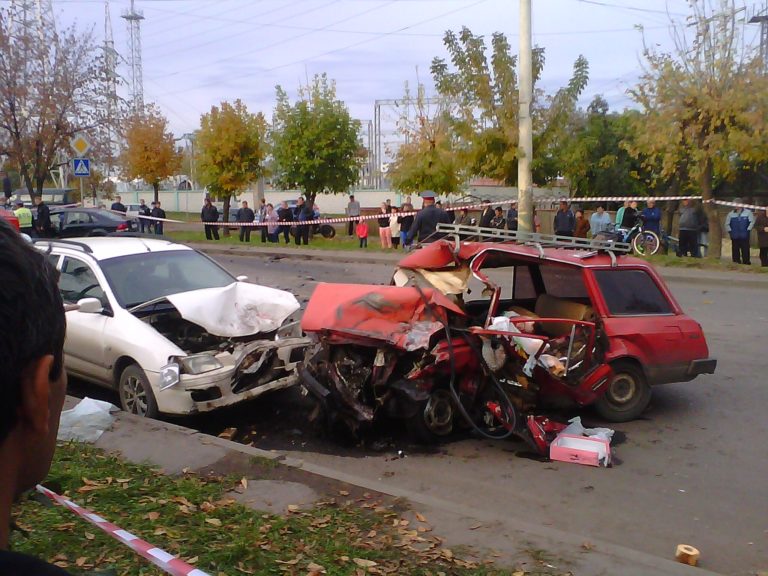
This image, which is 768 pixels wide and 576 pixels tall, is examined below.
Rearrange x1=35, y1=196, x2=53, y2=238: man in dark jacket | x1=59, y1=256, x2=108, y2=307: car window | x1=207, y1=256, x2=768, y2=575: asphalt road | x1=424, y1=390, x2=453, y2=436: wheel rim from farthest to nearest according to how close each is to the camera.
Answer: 1. x1=35, y1=196, x2=53, y2=238: man in dark jacket
2. x1=59, y1=256, x2=108, y2=307: car window
3. x1=424, y1=390, x2=453, y2=436: wheel rim
4. x1=207, y1=256, x2=768, y2=575: asphalt road

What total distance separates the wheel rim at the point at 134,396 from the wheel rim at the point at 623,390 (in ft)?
14.7

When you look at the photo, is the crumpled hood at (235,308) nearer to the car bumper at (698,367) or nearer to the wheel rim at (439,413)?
the wheel rim at (439,413)

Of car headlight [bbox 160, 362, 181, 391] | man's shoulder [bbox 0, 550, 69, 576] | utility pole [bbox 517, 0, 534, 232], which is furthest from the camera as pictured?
utility pole [bbox 517, 0, 534, 232]

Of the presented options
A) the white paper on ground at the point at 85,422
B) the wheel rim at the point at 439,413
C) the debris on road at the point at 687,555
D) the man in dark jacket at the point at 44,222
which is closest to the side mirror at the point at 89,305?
the white paper on ground at the point at 85,422

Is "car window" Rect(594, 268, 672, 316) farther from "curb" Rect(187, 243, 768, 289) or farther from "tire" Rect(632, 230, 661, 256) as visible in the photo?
"tire" Rect(632, 230, 661, 256)

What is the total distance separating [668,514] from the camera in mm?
5492

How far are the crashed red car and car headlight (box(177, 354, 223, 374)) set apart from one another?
89 centimetres

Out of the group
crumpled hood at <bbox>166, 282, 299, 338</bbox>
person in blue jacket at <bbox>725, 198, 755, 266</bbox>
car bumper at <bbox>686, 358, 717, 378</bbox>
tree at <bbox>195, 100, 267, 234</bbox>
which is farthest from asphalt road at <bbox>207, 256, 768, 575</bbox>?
tree at <bbox>195, 100, 267, 234</bbox>

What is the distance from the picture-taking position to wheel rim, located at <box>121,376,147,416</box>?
733 cm

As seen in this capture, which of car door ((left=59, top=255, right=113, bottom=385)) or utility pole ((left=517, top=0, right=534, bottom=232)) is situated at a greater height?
utility pole ((left=517, top=0, right=534, bottom=232))

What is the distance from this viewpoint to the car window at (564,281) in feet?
25.6

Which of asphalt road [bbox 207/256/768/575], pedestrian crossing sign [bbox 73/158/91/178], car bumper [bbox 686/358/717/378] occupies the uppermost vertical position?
pedestrian crossing sign [bbox 73/158/91/178]

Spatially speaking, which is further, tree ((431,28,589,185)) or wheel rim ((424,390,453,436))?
tree ((431,28,589,185))

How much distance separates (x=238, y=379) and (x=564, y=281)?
3514mm
